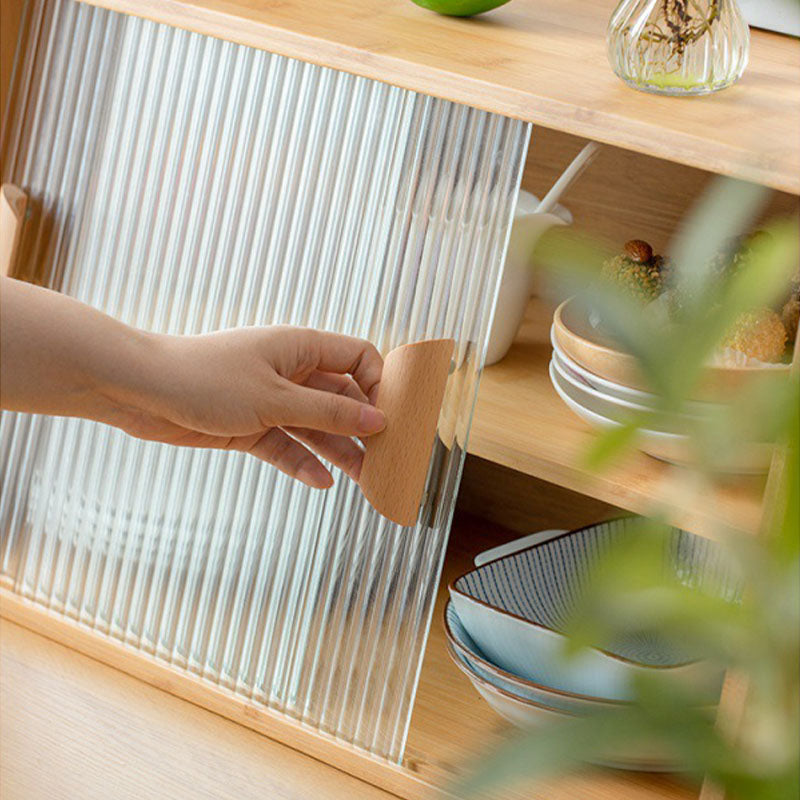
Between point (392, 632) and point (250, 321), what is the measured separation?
27cm

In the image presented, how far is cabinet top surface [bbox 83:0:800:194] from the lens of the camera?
0.79m

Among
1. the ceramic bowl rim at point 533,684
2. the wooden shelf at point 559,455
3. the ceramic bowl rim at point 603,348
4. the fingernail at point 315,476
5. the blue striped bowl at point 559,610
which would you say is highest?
the ceramic bowl rim at point 603,348

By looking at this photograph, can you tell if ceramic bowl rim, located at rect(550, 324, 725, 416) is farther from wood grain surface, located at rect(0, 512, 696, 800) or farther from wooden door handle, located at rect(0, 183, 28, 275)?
wooden door handle, located at rect(0, 183, 28, 275)

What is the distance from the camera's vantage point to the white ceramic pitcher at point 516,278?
1.05m

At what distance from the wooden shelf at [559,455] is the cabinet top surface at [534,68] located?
0.23 m

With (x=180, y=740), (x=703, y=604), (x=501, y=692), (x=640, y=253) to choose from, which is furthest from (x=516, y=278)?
(x=703, y=604)

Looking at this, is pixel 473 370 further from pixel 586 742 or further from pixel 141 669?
pixel 586 742

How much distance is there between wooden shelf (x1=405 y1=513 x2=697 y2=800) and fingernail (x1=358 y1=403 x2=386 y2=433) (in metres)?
0.25

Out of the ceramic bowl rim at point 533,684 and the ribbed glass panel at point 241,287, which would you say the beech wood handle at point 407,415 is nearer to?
the ribbed glass panel at point 241,287

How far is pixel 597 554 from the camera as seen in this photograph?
3.81 feet

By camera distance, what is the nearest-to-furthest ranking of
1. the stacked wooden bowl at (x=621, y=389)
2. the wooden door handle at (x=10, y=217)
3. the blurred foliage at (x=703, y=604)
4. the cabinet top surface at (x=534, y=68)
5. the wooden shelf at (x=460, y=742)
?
the blurred foliage at (x=703, y=604), the cabinet top surface at (x=534, y=68), the stacked wooden bowl at (x=621, y=389), the wooden shelf at (x=460, y=742), the wooden door handle at (x=10, y=217)

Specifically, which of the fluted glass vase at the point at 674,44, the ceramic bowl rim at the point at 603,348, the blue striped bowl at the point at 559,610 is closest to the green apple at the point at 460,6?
the fluted glass vase at the point at 674,44

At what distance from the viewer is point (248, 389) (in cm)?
88

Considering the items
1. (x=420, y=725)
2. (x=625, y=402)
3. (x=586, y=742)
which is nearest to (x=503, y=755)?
(x=586, y=742)
